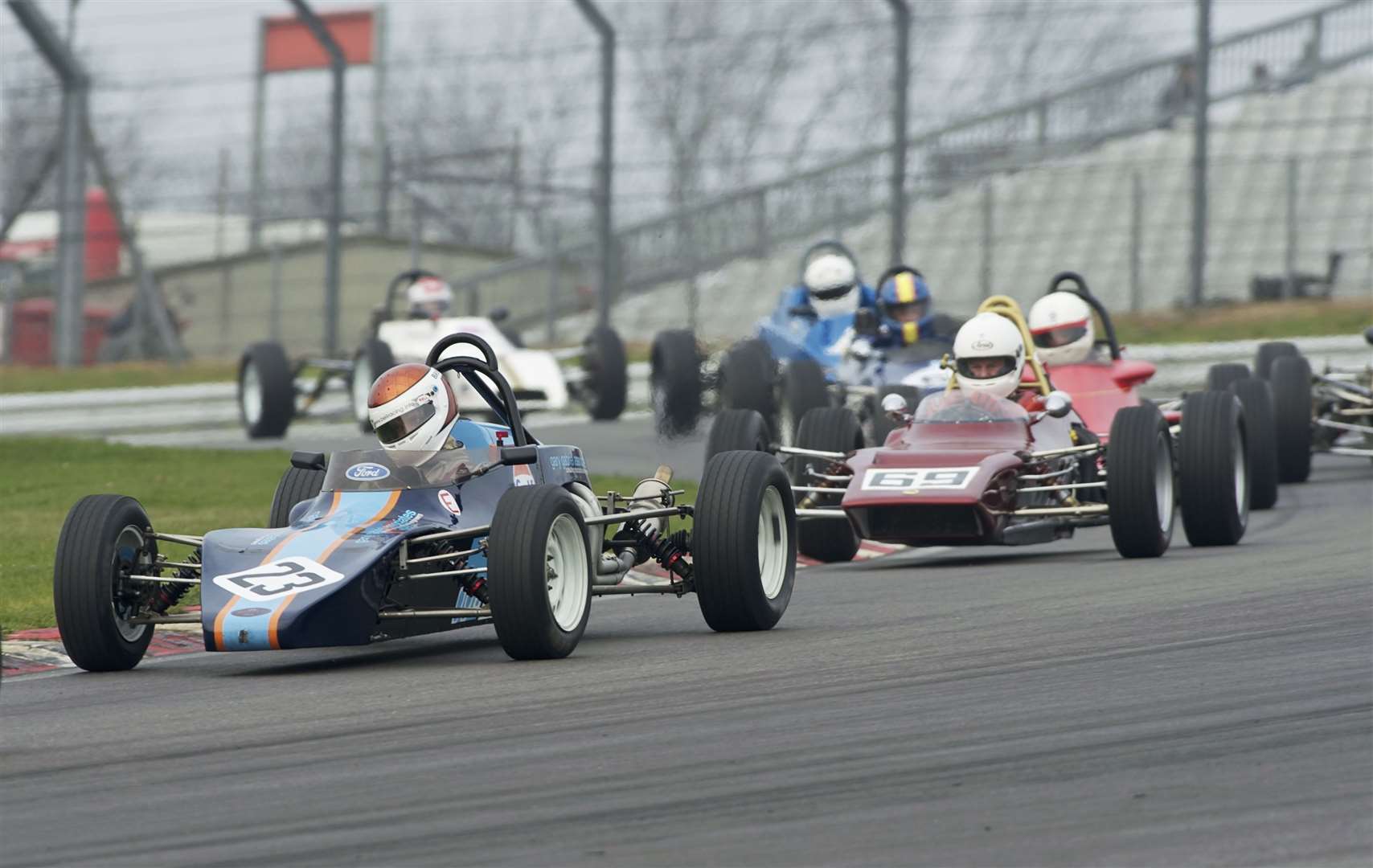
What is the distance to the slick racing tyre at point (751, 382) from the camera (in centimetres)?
1981

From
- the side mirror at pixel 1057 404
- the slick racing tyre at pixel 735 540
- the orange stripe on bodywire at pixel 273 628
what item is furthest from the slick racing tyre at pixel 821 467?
the orange stripe on bodywire at pixel 273 628

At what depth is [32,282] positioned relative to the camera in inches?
1248

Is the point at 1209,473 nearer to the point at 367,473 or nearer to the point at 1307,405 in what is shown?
the point at 1307,405

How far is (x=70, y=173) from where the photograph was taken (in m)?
26.6

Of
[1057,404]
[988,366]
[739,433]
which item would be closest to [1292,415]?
[988,366]

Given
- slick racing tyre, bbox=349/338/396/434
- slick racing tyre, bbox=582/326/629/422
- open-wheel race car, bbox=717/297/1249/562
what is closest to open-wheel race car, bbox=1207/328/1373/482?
open-wheel race car, bbox=717/297/1249/562

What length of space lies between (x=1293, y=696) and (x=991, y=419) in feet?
18.9

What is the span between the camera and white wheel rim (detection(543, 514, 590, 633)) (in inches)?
362

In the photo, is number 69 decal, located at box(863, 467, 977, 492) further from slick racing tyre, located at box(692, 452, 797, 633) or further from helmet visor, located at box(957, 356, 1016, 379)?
slick racing tyre, located at box(692, 452, 797, 633)

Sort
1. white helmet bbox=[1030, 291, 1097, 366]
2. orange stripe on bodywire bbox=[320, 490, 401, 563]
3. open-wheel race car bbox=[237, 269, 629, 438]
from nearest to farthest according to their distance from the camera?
orange stripe on bodywire bbox=[320, 490, 401, 563], white helmet bbox=[1030, 291, 1097, 366], open-wheel race car bbox=[237, 269, 629, 438]

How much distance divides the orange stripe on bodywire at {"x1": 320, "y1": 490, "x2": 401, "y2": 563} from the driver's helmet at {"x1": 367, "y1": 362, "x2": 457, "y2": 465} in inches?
9.9

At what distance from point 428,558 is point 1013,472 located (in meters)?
4.58

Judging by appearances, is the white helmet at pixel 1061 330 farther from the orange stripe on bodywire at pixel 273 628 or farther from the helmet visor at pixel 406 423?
the orange stripe on bodywire at pixel 273 628

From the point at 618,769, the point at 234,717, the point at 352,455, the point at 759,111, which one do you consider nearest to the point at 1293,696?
the point at 618,769
